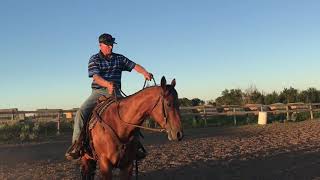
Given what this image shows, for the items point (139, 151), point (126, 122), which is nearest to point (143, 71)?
point (126, 122)

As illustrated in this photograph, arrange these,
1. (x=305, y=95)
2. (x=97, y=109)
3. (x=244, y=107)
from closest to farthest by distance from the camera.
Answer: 1. (x=97, y=109)
2. (x=244, y=107)
3. (x=305, y=95)

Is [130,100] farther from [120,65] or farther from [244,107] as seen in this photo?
[244,107]

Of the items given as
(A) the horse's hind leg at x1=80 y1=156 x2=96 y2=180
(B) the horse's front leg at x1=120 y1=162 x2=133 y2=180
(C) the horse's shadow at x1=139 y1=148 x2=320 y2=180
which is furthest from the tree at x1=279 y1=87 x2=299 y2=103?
(B) the horse's front leg at x1=120 y1=162 x2=133 y2=180

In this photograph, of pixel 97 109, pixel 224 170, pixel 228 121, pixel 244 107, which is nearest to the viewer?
pixel 97 109

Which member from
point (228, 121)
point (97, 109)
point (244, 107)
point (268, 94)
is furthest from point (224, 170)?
point (268, 94)

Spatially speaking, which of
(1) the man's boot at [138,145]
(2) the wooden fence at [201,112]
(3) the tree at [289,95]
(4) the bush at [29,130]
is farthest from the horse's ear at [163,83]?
(3) the tree at [289,95]

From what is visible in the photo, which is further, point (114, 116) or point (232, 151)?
point (232, 151)

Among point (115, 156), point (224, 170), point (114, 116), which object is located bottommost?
point (224, 170)

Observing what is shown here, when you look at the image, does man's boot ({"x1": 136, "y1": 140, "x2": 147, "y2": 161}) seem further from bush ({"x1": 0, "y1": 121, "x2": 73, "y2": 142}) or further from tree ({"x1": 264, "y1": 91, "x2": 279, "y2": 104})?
tree ({"x1": 264, "y1": 91, "x2": 279, "y2": 104})

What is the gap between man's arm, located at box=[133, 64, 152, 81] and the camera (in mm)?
6819

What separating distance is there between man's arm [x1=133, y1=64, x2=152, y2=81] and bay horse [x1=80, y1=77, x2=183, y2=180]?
20.9 inches

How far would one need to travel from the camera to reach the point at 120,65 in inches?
282

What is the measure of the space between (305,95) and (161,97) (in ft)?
171

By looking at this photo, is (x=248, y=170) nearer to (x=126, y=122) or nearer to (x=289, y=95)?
(x=126, y=122)
